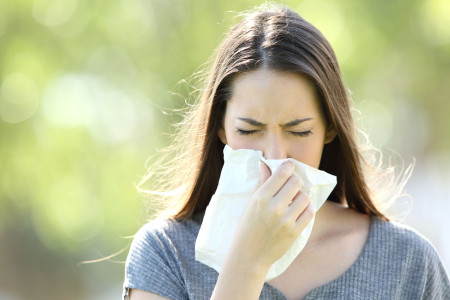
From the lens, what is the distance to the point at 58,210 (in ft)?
26.0

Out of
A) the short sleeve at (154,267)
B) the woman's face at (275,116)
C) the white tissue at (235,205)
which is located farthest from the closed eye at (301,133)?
the short sleeve at (154,267)

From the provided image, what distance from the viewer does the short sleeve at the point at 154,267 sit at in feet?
7.92

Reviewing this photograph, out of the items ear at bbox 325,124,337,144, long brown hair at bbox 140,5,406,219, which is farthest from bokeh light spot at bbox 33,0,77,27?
ear at bbox 325,124,337,144

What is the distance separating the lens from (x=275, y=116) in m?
2.25

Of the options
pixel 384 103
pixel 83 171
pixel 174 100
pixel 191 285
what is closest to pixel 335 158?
pixel 191 285

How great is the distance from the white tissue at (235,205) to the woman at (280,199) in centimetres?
5

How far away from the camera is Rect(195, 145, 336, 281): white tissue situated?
2.27m

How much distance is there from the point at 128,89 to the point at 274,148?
535 cm

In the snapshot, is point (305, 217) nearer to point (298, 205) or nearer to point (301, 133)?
point (298, 205)

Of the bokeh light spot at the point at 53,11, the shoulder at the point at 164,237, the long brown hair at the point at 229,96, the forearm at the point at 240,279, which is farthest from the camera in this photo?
the bokeh light spot at the point at 53,11

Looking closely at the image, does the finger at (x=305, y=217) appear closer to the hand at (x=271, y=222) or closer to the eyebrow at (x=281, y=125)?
the hand at (x=271, y=222)

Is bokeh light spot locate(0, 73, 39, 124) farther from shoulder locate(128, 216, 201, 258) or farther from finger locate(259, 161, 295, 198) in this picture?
finger locate(259, 161, 295, 198)

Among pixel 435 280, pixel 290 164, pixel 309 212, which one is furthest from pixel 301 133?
pixel 435 280

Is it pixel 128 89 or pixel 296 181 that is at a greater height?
pixel 128 89
